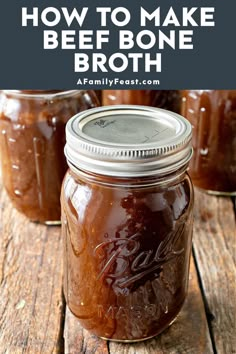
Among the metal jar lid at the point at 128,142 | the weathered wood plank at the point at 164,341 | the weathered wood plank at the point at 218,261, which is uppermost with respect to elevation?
the metal jar lid at the point at 128,142

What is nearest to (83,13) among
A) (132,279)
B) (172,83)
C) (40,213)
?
(172,83)

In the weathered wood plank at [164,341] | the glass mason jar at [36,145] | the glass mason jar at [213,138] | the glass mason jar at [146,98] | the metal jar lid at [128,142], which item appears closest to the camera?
the metal jar lid at [128,142]

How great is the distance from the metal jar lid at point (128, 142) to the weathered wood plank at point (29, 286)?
9.7 inches

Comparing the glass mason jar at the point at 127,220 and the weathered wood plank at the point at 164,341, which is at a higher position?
the glass mason jar at the point at 127,220

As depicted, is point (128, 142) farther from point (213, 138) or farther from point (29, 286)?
point (213, 138)

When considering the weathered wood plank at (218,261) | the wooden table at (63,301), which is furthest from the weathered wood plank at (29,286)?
the weathered wood plank at (218,261)

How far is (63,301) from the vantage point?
0.96 m

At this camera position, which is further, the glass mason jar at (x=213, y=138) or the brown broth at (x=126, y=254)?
the glass mason jar at (x=213, y=138)

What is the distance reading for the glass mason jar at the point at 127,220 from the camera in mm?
775

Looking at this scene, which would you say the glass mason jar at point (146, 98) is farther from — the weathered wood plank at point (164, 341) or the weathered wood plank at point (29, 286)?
the weathered wood plank at point (164, 341)

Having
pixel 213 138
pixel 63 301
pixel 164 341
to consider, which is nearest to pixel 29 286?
pixel 63 301

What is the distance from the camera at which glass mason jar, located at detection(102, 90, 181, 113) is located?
128 centimetres

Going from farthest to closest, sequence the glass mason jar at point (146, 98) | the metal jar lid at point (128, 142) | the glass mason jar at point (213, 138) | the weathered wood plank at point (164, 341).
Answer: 1. the glass mason jar at point (146, 98)
2. the glass mason jar at point (213, 138)
3. the weathered wood plank at point (164, 341)
4. the metal jar lid at point (128, 142)

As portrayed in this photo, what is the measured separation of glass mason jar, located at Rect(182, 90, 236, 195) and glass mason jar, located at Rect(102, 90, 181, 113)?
62 mm
